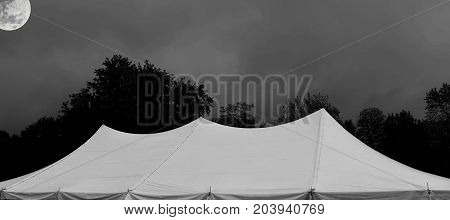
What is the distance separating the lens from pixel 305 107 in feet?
135

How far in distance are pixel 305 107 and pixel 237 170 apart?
33374 millimetres

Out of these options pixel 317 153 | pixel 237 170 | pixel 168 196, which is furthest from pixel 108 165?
pixel 317 153

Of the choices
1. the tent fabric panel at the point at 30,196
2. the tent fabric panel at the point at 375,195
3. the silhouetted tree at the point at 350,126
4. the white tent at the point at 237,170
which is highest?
the silhouetted tree at the point at 350,126

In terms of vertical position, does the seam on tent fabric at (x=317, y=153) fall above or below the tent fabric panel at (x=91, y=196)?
above

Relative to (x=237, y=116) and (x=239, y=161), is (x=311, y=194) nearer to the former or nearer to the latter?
(x=239, y=161)

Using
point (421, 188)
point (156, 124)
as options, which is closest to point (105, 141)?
point (421, 188)

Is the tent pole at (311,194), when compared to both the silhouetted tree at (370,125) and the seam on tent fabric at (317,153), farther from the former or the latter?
the silhouetted tree at (370,125)

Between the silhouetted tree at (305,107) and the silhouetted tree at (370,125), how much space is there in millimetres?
4636

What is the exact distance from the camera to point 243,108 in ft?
149

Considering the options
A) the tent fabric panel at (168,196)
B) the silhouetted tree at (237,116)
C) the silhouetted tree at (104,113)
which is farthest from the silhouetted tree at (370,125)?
the tent fabric panel at (168,196)

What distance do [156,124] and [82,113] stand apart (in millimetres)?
5212

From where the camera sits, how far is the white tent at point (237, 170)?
7516 millimetres

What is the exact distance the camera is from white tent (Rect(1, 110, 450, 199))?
752cm

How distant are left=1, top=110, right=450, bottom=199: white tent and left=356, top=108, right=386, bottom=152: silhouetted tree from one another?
3507cm
